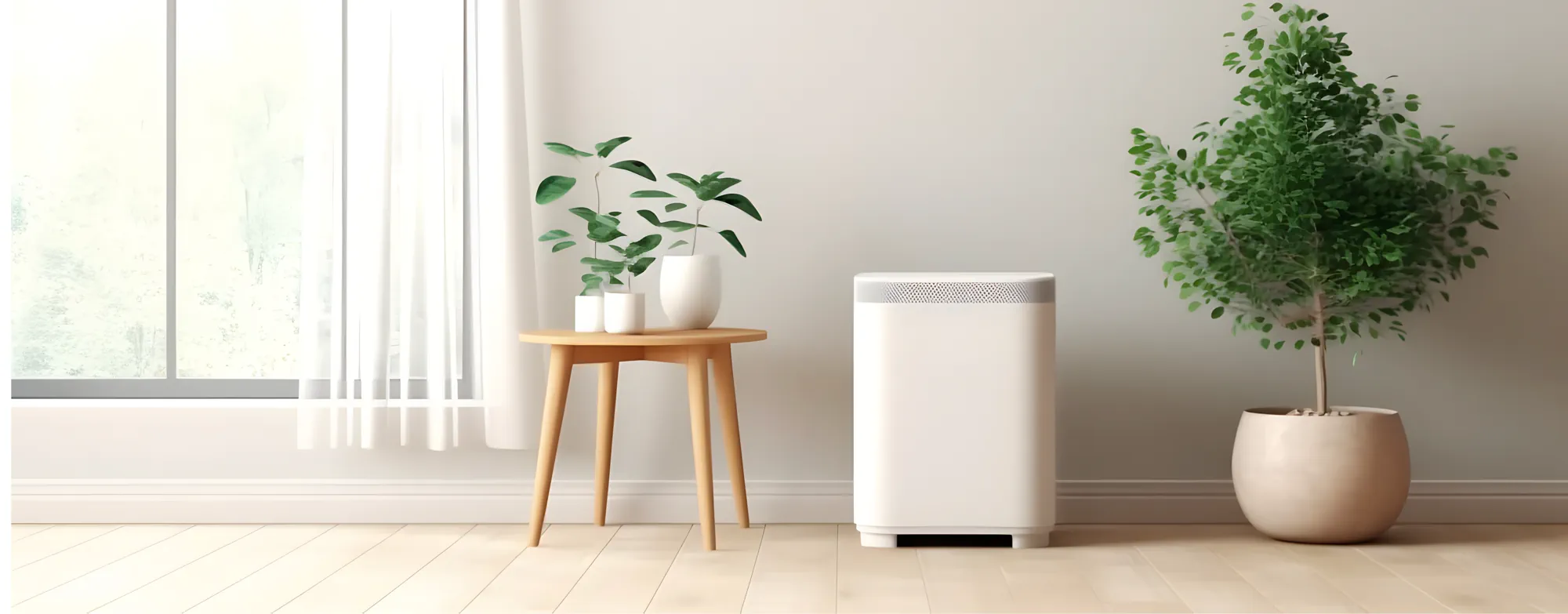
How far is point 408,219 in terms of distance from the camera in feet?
9.07

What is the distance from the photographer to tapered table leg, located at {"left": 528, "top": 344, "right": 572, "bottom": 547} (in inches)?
100

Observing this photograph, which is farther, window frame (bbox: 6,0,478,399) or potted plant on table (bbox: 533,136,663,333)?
window frame (bbox: 6,0,478,399)

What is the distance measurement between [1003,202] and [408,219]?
1.38m

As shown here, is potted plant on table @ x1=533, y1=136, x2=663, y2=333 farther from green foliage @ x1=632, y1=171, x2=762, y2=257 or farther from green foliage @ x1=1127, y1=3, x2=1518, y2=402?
green foliage @ x1=1127, y1=3, x2=1518, y2=402

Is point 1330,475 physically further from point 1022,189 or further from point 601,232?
point 601,232

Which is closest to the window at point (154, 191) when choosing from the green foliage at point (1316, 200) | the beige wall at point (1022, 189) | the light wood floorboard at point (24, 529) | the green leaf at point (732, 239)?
the light wood floorboard at point (24, 529)

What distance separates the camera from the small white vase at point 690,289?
102 inches

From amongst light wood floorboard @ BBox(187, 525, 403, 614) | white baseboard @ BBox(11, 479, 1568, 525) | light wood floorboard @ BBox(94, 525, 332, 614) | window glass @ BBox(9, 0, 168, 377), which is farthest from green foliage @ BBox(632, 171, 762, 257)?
window glass @ BBox(9, 0, 168, 377)

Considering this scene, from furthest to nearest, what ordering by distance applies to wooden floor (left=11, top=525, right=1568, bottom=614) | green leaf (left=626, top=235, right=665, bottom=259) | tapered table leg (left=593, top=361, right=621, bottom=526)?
tapered table leg (left=593, top=361, right=621, bottom=526)
green leaf (left=626, top=235, right=665, bottom=259)
wooden floor (left=11, top=525, right=1568, bottom=614)

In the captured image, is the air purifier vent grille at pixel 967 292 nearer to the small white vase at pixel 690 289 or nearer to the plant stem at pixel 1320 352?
the small white vase at pixel 690 289

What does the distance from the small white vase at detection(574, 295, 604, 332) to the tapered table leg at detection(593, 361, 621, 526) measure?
11cm

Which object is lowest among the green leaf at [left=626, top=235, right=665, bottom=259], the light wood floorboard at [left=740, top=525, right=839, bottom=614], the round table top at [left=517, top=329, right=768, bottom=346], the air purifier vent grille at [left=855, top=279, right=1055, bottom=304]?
the light wood floorboard at [left=740, top=525, right=839, bottom=614]

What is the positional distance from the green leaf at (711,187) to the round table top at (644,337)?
0.29 m

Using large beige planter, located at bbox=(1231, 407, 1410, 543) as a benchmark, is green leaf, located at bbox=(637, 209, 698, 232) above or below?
above
